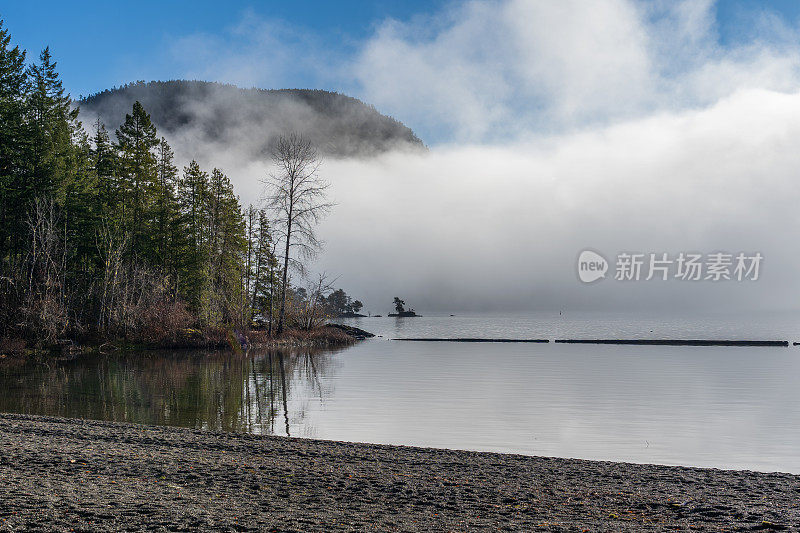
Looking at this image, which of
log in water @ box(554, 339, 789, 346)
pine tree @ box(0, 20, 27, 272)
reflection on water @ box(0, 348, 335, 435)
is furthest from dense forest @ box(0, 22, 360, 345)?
log in water @ box(554, 339, 789, 346)

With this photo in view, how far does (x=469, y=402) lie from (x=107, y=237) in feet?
135

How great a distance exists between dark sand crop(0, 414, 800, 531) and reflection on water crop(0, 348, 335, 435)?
4248mm

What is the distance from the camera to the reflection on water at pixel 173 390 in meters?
16.9

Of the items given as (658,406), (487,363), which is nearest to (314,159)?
(487,363)

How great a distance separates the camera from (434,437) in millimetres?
14578

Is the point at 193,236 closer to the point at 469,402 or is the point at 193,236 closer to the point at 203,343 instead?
the point at 203,343

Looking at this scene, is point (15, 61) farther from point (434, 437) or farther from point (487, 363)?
point (434, 437)

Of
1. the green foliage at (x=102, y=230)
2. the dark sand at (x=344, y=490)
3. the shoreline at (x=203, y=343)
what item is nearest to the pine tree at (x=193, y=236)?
the green foliage at (x=102, y=230)

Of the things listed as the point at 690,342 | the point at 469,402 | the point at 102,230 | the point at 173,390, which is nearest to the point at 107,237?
the point at 102,230

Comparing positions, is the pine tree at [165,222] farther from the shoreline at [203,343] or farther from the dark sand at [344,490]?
Answer: the dark sand at [344,490]

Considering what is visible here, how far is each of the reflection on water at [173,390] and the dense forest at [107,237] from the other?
843 centimetres

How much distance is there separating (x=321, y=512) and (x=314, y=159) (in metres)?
45.2

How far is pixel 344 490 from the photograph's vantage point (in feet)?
29.0

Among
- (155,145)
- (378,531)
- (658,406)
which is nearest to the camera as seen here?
(378,531)
